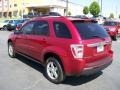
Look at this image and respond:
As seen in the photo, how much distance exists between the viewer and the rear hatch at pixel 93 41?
6.14m

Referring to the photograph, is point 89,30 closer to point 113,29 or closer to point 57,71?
point 57,71

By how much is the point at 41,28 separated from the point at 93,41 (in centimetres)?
180

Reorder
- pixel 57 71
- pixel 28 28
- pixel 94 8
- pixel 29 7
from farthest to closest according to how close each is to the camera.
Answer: pixel 29 7
pixel 94 8
pixel 28 28
pixel 57 71

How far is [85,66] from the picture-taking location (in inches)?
241

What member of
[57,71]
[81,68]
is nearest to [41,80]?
[57,71]

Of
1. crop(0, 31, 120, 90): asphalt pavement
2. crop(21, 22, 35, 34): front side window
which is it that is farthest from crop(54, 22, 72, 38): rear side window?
crop(21, 22, 35, 34): front side window

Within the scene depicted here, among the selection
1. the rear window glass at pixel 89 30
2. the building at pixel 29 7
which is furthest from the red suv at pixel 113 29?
the building at pixel 29 7

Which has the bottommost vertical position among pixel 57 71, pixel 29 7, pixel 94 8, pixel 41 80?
pixel 41 80

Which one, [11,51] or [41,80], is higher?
[11,51]

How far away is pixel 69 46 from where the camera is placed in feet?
20.0

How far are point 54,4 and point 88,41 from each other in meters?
60.2

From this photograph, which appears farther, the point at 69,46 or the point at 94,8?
the point at 94,8

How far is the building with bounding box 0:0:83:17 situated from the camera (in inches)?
2603

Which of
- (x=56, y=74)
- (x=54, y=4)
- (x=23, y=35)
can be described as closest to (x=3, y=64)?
(x=23, y=35)
